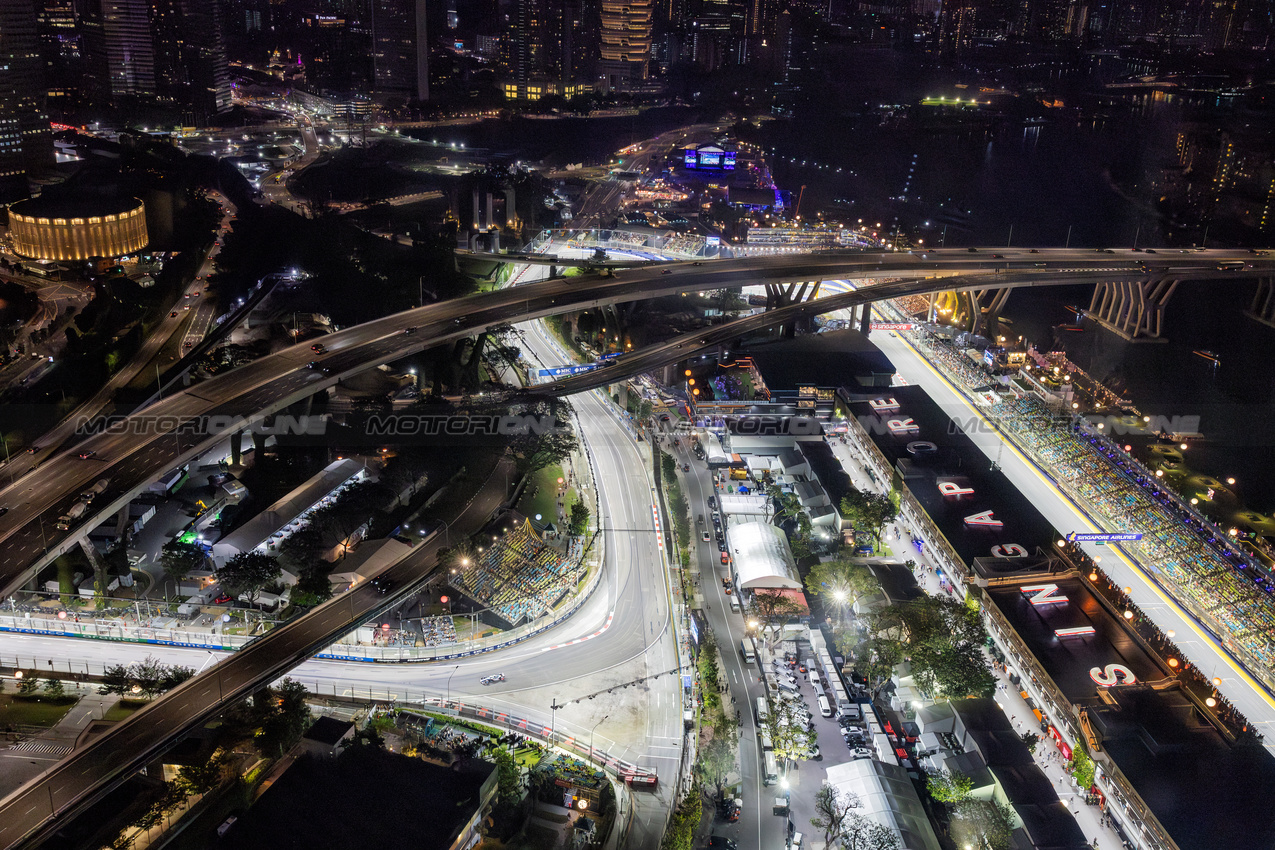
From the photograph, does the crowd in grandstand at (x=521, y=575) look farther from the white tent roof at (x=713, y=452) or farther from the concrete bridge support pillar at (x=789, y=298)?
the concrete bridge support pillar at (x=789, y=298)

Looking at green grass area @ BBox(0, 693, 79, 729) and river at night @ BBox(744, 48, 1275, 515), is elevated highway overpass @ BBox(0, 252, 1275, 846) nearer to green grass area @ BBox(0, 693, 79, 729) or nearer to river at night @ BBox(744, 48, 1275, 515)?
green grass area @ BBox(0, 693, 79, 729)

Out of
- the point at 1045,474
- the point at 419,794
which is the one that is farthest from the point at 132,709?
the point at 1045,474

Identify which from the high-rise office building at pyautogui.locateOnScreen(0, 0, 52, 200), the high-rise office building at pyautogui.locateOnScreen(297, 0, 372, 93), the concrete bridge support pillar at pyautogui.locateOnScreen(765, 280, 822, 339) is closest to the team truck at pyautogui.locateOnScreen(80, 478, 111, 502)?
the concrete bridge support pillar at pyautogui.locateOnScreen(765, 280, 822, 339)

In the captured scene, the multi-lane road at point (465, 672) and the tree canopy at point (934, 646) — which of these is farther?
the tree canopy at point (934, 646)

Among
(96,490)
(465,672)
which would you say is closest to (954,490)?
(465,672)

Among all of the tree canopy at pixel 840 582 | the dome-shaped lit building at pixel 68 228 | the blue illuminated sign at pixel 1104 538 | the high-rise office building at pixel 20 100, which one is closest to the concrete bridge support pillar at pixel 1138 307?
the blue illuminated sign at pixel 1104 538

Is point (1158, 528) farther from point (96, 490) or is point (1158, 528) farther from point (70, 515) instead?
point (70, 515)

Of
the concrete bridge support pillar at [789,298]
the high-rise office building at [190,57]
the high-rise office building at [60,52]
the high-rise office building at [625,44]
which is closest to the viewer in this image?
the concrete bridge support pillar at [789,298]
